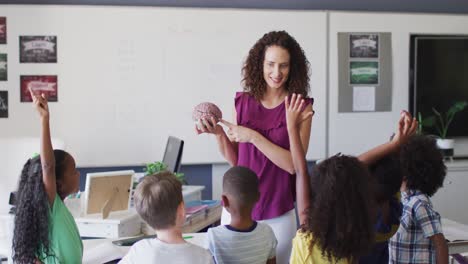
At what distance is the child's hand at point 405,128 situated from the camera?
186 cm

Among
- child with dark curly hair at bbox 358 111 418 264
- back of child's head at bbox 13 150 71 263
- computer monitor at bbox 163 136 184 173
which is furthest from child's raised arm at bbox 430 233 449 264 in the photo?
computer monitor at bbox 163 136 184 173

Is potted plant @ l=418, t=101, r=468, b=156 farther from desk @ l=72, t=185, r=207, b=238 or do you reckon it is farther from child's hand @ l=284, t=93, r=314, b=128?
child's hand @ l=284, t=93, r=314, b=128

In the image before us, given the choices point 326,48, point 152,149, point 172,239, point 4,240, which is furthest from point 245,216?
point 326,48

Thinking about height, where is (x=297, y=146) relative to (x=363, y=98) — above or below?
below

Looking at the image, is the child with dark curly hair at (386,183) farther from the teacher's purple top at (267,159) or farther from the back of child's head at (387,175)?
the teacher's purple top at (267,159)

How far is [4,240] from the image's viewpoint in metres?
2.82

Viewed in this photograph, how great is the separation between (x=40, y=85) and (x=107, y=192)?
1820 millimetres

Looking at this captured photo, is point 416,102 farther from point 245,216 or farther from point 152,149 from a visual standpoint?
point 245,216

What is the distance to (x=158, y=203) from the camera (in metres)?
1.64

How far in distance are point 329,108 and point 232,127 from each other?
9.30ft

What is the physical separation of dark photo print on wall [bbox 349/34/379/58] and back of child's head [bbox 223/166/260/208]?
3139mm

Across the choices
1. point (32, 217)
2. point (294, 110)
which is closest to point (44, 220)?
point (32, 217)

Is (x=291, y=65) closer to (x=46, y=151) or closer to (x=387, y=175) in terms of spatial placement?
(x=387, y=175)

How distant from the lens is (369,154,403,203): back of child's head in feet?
6.34
